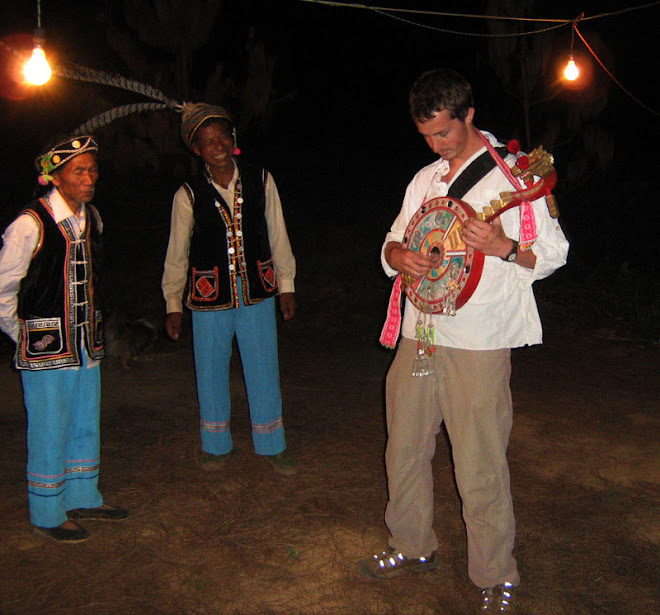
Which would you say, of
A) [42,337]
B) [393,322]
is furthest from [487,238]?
[42,337]

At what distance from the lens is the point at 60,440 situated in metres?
3.49

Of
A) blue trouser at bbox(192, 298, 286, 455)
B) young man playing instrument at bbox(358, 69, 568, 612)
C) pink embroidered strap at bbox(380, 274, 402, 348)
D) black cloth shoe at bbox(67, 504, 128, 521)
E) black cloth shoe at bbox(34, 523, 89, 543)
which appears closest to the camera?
young man playing instrument at bbox(358, 69, 568, 612)

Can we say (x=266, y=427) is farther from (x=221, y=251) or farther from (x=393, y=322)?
(x=393, y=322)

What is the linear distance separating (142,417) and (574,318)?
555 cm

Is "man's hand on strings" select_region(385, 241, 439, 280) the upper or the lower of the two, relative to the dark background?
lower

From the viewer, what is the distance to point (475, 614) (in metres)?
2.91

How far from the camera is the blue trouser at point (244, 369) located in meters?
4.19

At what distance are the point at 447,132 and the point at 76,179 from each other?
72.5 inches

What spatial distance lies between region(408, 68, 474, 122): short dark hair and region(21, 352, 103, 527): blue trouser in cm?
208

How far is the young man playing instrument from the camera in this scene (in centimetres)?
264

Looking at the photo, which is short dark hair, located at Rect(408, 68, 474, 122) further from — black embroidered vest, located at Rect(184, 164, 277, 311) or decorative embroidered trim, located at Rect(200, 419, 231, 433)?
decorative embroidered trim, located at Rect(200, 419, 231, 433)

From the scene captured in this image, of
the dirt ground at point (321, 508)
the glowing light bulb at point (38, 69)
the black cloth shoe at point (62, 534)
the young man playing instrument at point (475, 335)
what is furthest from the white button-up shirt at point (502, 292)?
the glowing light bulb at point (38, 69)

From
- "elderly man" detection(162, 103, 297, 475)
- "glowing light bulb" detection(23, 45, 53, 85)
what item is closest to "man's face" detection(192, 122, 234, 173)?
"elderly man" detection(162, 103, 297, 475)

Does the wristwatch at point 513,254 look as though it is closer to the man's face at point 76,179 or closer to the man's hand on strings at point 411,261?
the man's hand on strings at point 411,261
